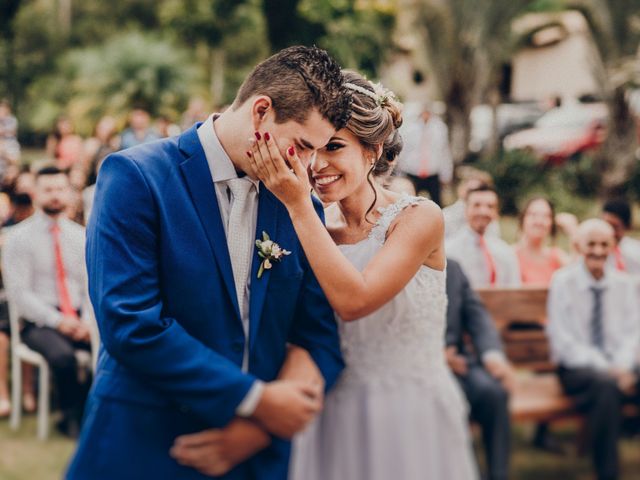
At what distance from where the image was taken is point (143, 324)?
204 centimetres

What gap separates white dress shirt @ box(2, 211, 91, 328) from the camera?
5.84 meters

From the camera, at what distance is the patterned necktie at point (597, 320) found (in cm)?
541

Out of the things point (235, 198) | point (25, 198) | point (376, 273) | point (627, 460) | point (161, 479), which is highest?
point (25, 198)

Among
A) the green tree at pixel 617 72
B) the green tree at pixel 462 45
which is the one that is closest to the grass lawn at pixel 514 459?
the green tree at pixel 617 72

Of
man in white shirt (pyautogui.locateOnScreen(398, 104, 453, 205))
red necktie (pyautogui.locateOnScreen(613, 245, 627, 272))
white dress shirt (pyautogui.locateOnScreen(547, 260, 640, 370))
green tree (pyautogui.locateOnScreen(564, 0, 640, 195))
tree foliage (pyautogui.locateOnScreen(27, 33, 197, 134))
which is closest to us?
white dress shirt (pyautogui.locateOnScreen(547, 260, 640, 370))

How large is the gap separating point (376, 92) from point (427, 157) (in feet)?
30.0

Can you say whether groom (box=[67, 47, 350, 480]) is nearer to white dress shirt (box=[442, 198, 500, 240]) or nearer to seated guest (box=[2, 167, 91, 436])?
seated guest (box=[2, 167, 91, 436])

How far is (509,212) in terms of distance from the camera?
15367 millimetres

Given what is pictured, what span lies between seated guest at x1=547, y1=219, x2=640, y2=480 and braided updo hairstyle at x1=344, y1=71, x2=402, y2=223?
8.73 ft

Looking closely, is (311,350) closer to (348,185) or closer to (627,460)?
(348,185)

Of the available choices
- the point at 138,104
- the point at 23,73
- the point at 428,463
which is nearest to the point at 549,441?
the point at 428,463

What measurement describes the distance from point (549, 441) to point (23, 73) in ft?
107

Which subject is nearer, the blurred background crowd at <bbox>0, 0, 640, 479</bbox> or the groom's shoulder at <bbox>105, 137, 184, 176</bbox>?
the groom's shoulder at <bbox>105, 137, 184, 176</bbox>

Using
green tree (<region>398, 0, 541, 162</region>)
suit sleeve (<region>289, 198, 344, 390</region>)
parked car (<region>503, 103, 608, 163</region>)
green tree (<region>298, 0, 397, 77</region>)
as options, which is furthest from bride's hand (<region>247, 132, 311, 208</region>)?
green tree (<region>298, 0, 397, 77</region>)
